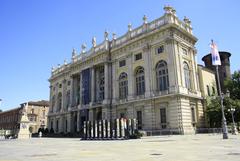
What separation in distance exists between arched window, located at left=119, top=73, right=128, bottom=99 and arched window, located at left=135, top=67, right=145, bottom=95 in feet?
8.88

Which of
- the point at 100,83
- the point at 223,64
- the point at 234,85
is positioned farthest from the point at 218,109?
the point at 223,64

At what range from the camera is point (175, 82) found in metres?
34.6

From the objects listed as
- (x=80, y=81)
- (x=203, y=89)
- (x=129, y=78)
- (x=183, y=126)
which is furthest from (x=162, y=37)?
(x=80, y=81)

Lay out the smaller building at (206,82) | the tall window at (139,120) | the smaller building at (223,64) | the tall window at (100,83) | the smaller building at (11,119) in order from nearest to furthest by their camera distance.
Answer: the tall window at (139,120) → the smaller building at (206,82) → the tall window at (100,83) → the smaller building at (223,64) → the smaller building at (11,119)

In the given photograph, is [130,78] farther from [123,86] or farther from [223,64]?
[223,64]

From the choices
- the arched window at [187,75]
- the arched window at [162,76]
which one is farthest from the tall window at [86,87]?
the arched window at [187,75]

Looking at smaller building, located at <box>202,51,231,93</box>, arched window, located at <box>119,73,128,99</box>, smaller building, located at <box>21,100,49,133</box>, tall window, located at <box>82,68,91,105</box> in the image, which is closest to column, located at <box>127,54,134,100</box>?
arched window, located at <box>119,73,128,99</box>

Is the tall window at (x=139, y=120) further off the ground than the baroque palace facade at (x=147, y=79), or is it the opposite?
the baroque palace facade at (x=147, y=79)

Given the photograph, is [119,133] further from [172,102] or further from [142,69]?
[142,69]

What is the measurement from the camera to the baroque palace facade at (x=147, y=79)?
115 ft

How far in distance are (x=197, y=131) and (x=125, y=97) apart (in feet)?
46.0

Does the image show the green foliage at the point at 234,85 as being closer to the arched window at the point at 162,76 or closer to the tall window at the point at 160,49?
the arched window at the point at 162,76

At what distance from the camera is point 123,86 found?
43.7 m

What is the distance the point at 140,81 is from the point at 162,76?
478 cm
